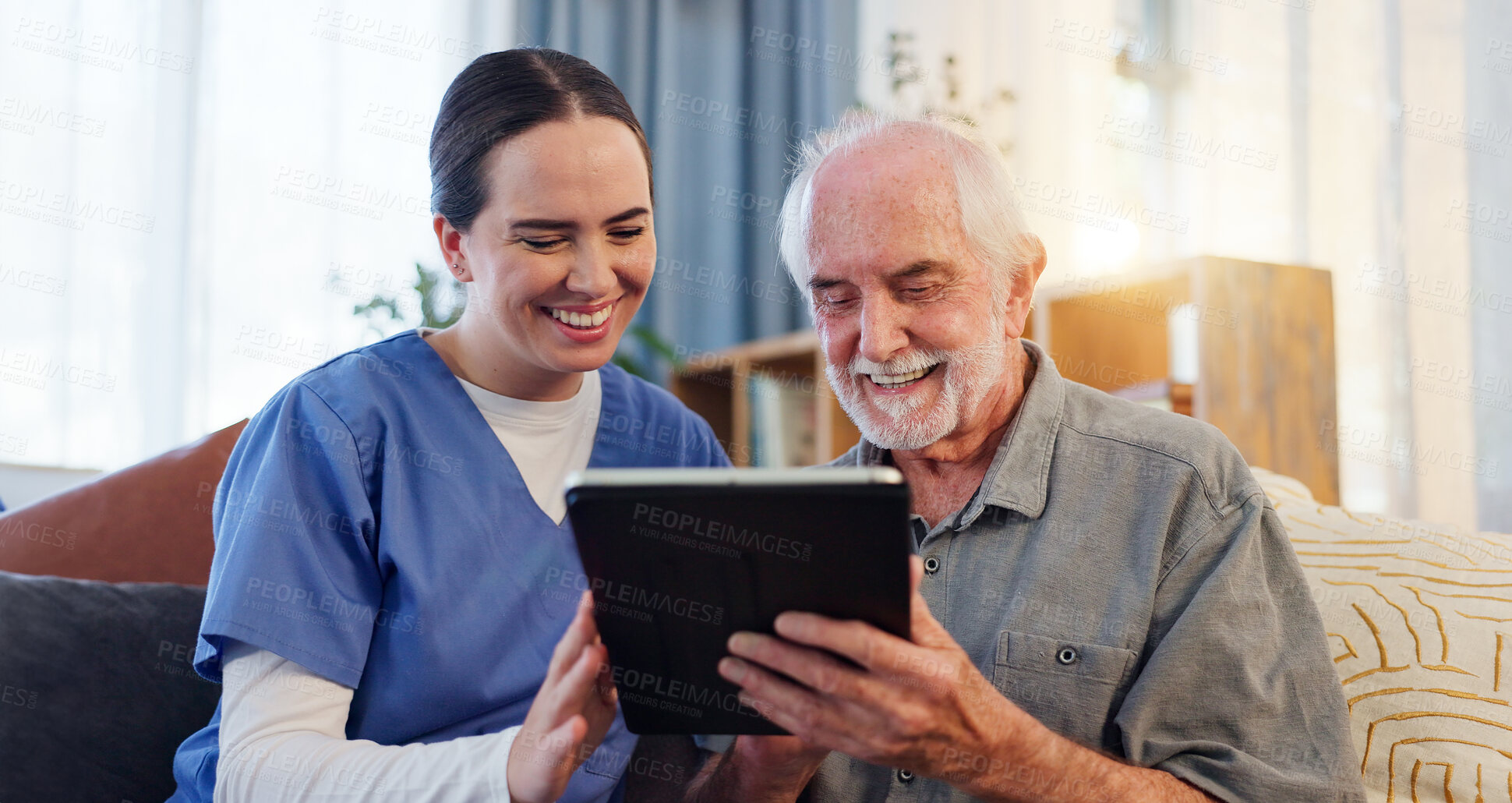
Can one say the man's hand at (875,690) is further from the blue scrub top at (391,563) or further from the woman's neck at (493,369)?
the woman's neck at (493,369)

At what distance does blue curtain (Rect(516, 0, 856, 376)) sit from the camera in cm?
325

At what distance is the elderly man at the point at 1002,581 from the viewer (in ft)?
2.63

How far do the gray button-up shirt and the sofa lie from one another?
48 millimetres

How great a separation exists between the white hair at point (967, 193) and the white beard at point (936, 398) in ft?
0.26

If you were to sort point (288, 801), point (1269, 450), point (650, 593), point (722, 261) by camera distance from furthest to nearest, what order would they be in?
point (722, 261)
point (1269, 450)
point (288, 801)
point (650, 593)

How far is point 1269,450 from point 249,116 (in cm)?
231

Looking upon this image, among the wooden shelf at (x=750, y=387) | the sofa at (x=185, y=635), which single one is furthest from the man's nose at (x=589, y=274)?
the wooden shelf at (x=750, y=387)

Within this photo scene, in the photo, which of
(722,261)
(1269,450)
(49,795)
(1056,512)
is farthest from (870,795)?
(722,261)

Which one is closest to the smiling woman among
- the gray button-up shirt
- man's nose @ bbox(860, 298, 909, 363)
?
man's nose @ bbox(860, 298, 909, 363)

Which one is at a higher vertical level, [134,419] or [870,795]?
[134,419]

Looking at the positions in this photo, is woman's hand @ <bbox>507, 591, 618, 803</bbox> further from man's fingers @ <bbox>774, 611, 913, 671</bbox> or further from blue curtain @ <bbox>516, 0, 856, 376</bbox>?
blue curtain @ <bbox>516, 0, 856, 376</bbox>

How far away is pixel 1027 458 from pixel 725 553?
508mm

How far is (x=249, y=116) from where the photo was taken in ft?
7.75

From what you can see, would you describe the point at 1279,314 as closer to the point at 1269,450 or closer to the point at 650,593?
the point at 1269,450
